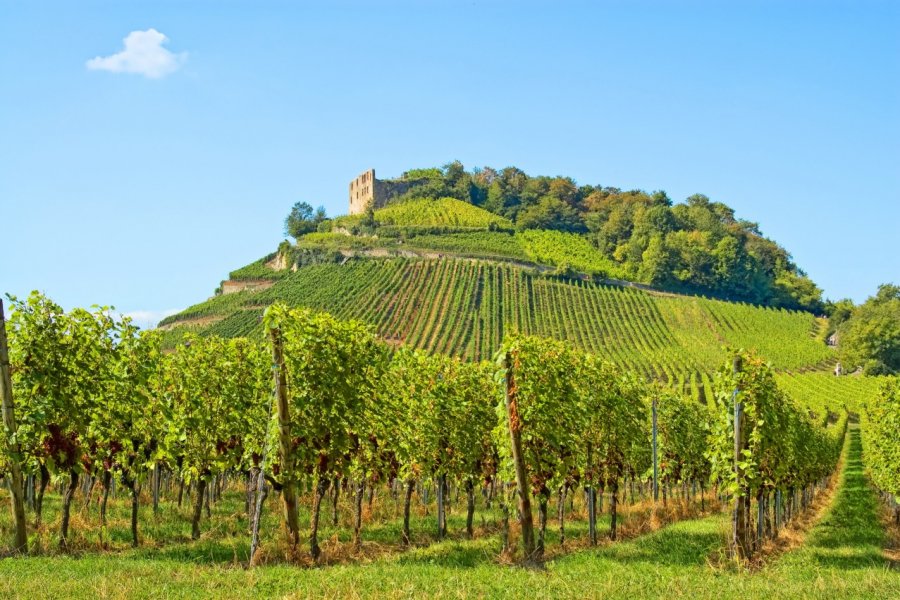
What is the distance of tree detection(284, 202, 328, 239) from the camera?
183750mm

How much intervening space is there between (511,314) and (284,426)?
343 feet

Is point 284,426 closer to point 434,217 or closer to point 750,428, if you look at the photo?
point 750,428

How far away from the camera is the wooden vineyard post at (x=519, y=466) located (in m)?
16.8

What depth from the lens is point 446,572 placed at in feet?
50.0

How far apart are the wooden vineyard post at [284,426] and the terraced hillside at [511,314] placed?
7932cm

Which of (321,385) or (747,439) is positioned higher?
(321,385)

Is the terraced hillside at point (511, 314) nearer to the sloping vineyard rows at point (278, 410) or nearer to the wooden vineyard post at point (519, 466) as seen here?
the sloping vineyard rows at point (278, 410)

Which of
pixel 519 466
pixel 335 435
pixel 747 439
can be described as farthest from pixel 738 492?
pixel 335 435

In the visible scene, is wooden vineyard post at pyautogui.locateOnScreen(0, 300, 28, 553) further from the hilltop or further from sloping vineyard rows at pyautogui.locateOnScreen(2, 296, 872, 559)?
the hilltop

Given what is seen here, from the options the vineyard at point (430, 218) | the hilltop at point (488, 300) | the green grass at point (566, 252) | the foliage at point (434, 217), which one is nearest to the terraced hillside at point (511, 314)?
the hilltop at point (488, 300)

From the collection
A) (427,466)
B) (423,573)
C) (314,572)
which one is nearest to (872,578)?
(423,573)

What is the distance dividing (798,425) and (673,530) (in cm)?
843

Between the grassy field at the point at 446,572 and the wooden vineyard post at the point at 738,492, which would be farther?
the wooden vineyard post at the point at 738,492

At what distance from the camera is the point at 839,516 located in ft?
108
